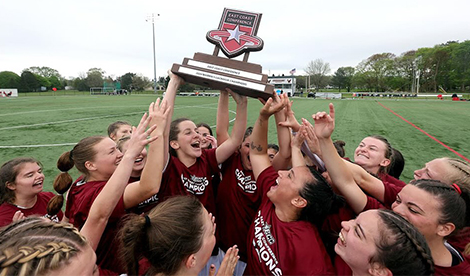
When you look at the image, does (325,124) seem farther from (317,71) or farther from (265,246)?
(317,71)

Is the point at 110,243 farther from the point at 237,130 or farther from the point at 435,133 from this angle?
the point at 435,133

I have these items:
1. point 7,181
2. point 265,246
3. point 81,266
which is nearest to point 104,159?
point 7,181

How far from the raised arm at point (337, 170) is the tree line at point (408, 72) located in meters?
62.9

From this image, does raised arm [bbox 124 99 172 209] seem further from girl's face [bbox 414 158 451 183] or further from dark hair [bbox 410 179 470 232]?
girl's face [bbox 414 158 451 183]

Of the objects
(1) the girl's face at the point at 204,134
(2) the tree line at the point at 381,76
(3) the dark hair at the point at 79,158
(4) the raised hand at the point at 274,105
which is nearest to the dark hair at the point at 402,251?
(4) the raised hand at the point at 274,105

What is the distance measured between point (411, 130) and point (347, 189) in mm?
12477

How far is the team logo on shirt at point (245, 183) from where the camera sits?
2.61 m

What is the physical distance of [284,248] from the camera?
5.78 feet

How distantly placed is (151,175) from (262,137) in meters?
1.13

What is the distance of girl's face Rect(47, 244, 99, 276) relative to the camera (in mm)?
1139

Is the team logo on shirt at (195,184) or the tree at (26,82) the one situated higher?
the tree at (26,82)

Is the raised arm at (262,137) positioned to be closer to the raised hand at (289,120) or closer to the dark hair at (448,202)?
the raised hand at (289,120)

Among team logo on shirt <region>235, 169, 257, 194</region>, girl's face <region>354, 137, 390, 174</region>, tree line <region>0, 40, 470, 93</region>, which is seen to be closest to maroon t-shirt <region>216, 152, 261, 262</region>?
team logo on shirt <region>235, 169, 257, 194</region>

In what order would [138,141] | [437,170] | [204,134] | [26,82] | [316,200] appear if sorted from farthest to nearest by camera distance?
[26,82] → [204,134] → [437,170] → [316,200] → [138,141]
